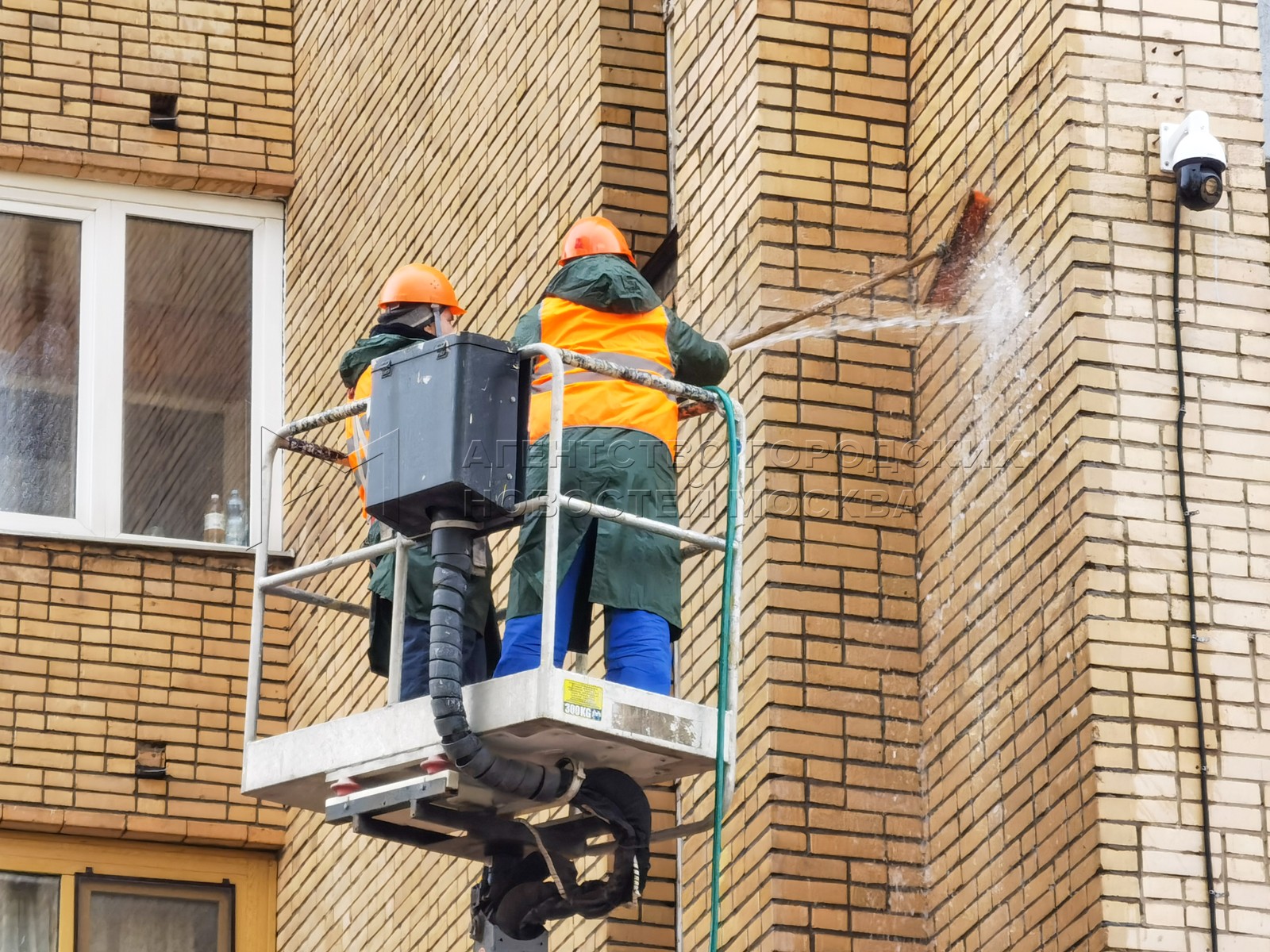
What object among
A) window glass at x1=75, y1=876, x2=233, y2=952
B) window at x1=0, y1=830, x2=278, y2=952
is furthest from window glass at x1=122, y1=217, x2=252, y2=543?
window glass at x1=75, y1=876, x2=233, y2=952

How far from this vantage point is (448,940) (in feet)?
31.9

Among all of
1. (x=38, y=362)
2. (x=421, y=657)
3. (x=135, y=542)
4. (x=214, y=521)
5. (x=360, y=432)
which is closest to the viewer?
(x=421, y=657)

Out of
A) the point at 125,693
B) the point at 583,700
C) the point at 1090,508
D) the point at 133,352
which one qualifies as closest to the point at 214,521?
the point at 133,352

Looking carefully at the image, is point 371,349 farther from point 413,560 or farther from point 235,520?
point 235,520

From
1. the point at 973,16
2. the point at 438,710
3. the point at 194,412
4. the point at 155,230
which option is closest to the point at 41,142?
the point at 155,230

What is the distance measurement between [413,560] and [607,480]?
2.46ft

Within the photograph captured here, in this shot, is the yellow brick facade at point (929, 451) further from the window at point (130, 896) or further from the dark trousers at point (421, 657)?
the dark trousers at point (421, 657)

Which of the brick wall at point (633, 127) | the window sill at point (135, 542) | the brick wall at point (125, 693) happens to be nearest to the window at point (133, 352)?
the window sill at point (135, 542)

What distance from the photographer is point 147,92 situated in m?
13.0

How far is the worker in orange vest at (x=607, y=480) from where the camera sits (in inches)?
273

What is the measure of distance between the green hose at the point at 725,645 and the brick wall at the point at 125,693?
501 cm

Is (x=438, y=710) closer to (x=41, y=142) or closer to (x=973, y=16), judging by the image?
(x=973, y=16)

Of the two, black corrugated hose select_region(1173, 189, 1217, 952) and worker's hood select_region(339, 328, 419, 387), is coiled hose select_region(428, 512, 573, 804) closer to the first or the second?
worker's hood select_region(339, 328, 419, 387)

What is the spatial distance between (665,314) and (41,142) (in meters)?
6.29
